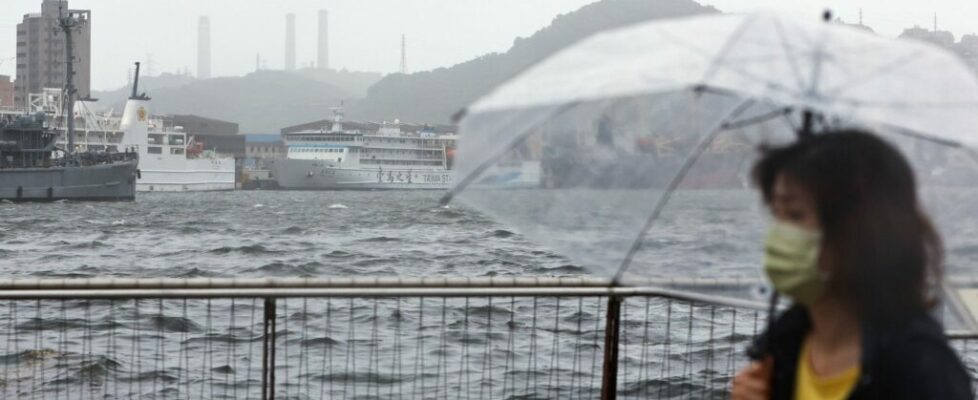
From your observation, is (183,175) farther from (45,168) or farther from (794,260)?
(794,260)

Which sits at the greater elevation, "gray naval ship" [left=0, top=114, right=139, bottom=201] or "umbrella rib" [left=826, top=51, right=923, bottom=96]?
"umbrella rib" [left=826, top=51, right=923, bottom=96]

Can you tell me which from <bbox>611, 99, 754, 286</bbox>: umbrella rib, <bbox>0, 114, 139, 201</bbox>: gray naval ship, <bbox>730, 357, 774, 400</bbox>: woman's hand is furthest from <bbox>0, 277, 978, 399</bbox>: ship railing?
<bbox>0, 114, 139, 201</bbox>: gray naval ship

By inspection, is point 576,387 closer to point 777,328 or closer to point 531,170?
point 531,170

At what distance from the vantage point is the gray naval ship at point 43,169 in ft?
272

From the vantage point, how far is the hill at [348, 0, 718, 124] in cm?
10650

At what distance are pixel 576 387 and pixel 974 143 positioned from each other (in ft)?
25.0

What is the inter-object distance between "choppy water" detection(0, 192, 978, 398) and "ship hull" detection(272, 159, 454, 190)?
1286 inches

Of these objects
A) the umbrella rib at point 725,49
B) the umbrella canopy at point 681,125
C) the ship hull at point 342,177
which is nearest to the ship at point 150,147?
the ship hull at point 342,177

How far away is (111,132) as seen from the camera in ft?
370

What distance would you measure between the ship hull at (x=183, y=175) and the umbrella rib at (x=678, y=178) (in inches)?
4376

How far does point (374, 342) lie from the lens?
685 cm

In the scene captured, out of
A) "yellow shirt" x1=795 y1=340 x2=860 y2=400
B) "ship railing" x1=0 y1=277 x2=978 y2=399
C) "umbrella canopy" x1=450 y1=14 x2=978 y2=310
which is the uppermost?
"umbrella canopy" x1=450 y1=14 x2=978 y2=310

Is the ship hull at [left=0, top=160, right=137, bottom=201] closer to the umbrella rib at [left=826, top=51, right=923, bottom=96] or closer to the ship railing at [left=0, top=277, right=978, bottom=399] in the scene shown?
the ship railing at [left=0, top=277, right=978, bottom=399]

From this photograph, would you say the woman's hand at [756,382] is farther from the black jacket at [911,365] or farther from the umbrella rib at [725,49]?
the umbrella rib at [725,49]
